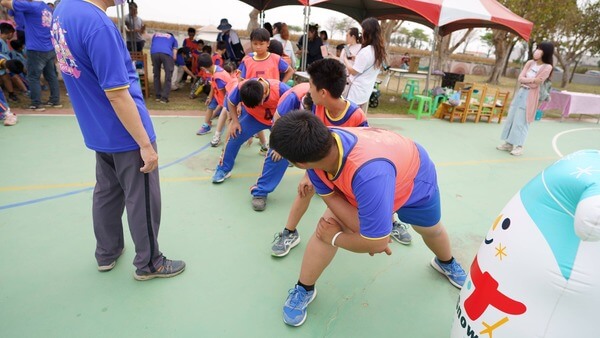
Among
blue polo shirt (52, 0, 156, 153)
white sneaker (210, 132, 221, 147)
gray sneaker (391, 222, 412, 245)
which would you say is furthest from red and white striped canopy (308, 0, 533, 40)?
blue polo shirt (52, 0, 156, 153)

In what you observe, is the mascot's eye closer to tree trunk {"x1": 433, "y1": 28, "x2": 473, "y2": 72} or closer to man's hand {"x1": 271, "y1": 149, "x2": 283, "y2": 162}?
man's hand {"x1": 271, "y1": 149, "x2": 283, "y2": 162}

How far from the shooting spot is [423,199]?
1.81m

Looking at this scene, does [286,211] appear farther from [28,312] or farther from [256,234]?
[28,312]

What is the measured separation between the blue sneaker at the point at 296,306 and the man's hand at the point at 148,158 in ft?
3.41

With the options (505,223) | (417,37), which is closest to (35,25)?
(505,223)

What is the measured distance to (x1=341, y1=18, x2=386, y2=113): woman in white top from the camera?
13.1ft

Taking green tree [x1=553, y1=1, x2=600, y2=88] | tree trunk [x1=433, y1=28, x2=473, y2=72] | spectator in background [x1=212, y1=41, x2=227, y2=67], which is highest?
green tree [x1=553, y1=1, x2=600, y2=88]

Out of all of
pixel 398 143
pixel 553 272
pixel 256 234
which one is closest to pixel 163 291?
pixel 256 234

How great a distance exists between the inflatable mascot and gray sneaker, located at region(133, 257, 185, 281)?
5.52ft

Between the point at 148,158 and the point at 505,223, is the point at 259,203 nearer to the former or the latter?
the point at 148,158

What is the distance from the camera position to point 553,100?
9.22 metres

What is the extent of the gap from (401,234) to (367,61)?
2235 mm

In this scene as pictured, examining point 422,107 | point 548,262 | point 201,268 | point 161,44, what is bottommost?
point 201,268

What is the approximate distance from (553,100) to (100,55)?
10914 millimetres
